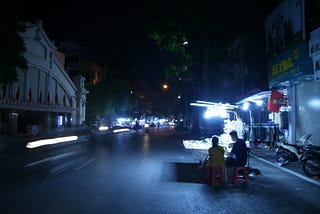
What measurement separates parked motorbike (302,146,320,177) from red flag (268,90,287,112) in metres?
5.74

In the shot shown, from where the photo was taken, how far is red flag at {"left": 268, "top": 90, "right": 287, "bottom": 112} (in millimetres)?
16422

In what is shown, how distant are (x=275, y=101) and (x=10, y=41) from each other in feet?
55.7

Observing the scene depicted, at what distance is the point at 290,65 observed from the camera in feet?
51.8

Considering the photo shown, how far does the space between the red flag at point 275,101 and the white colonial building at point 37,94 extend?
2377 centimetres

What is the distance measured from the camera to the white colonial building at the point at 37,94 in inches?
1299

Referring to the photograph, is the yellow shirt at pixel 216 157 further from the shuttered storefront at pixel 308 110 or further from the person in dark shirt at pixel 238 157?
the shuttered storefront at pixel 308 110

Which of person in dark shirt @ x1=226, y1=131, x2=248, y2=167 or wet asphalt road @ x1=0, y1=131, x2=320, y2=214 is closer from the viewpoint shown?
wet asphalt road @ x1=0, y1=131, x2=320, y2=214

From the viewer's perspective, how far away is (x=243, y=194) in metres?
8.03

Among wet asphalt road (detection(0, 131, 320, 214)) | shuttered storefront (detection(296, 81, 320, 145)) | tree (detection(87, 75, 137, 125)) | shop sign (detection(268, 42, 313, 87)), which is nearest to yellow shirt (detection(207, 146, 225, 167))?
wet asphalt road (detection(0, 131, 320, 214))

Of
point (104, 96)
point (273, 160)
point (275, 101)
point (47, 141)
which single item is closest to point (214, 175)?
point (273, 160)

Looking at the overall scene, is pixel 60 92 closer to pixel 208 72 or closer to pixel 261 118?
pixel 208 72

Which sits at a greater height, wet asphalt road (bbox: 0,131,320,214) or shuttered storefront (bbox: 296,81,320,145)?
shuttered storefront (bbox: 296,81,320,145)

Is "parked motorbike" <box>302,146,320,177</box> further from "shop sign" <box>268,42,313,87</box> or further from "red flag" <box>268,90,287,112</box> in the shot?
"red flag" <box>268,90,287,112</box>

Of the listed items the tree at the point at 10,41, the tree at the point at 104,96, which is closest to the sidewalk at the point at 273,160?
the tree at the point at 10,41
